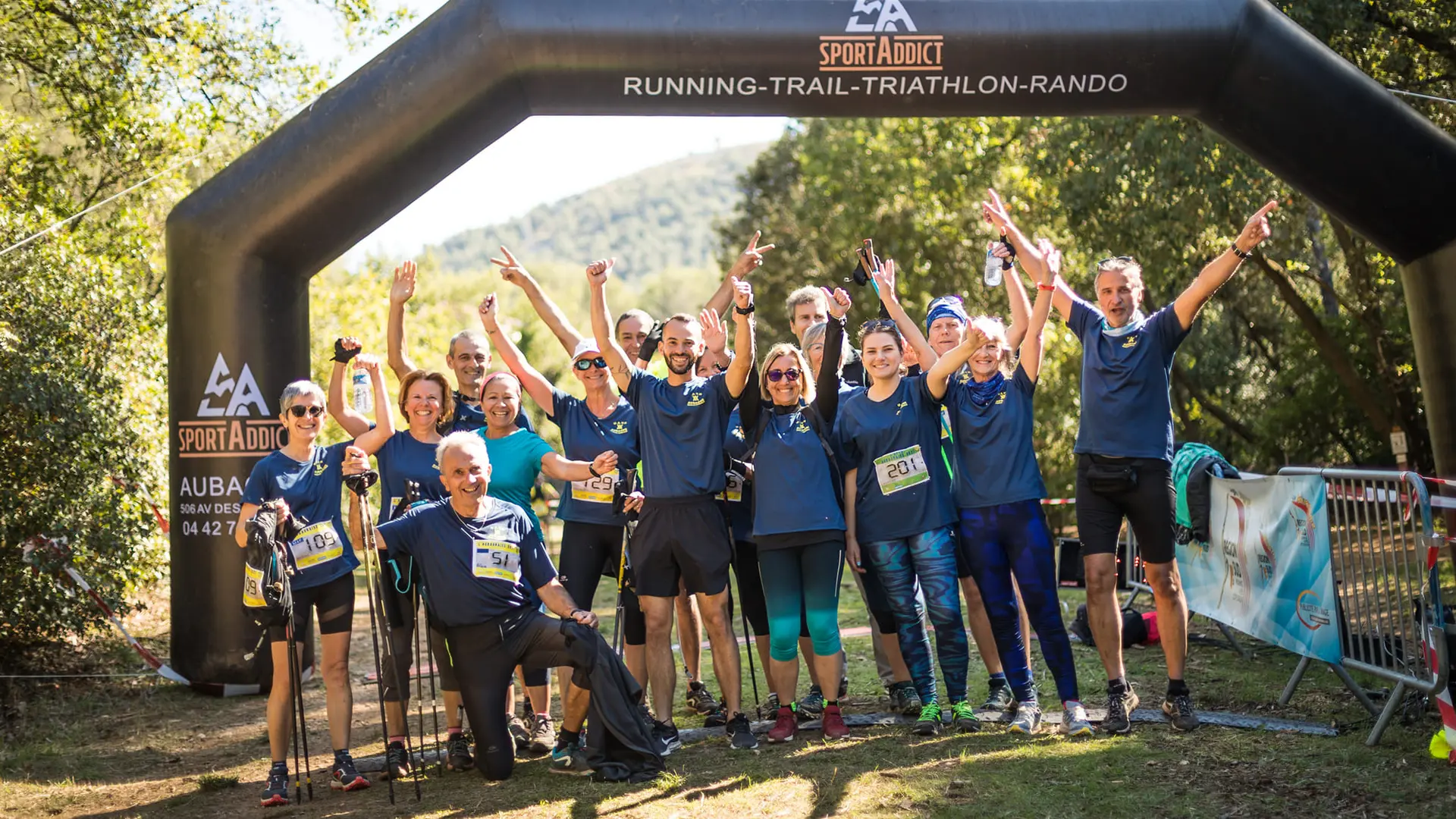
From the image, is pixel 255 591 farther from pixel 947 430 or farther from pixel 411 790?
pixel 947 430

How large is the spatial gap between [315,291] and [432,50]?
18.1 metres

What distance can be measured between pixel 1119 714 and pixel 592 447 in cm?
298

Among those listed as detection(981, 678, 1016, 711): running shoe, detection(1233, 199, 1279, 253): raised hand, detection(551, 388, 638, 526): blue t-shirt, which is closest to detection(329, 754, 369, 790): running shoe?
detection(551, 388, 638, 526): blue t-shirt

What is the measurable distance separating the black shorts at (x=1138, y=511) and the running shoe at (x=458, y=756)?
3.24 meters

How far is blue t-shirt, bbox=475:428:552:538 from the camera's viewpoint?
20.8ft

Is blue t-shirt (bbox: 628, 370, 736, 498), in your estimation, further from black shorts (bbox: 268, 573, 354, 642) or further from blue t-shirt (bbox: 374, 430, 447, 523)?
black shorts (bbox: 268, 573, 354, 642)

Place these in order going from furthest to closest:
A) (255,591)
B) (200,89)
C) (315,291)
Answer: (315,291), (200,89), (255,591)

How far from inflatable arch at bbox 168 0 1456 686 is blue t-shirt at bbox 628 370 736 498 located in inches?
108

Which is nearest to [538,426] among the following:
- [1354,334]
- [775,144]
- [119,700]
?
[775,144]

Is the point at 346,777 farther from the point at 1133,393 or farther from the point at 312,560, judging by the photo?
the point at 1133,393

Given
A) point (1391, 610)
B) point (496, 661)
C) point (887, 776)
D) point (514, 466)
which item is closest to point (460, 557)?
point (496, 661)

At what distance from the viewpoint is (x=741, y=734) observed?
241 inches

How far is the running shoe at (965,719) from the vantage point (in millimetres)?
6188

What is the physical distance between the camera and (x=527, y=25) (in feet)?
25.7
